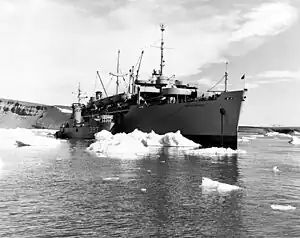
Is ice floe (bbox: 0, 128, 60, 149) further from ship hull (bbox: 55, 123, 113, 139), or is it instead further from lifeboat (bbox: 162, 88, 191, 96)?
lifeboat (bbox: 162, 88, 191, 96)

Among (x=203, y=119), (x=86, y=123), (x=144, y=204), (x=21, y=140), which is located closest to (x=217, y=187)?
(x=144, y=204)

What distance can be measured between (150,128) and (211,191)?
25.8 m

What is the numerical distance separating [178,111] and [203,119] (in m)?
2.75

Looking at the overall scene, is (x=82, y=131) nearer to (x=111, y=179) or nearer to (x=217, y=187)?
(x=111, y=179)

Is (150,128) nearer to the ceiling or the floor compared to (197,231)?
nearer to the ceiling

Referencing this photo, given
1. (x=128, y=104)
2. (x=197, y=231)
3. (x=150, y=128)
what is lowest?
(x=197, y=231)

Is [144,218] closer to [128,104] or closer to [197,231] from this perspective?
[197,231]

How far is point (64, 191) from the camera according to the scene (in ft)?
33.1

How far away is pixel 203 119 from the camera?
31062mm

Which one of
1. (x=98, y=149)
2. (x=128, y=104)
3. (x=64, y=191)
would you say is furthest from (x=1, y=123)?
(x=64, y=191)

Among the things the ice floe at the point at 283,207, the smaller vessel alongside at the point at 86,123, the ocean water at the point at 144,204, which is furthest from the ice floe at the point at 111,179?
the smaller vessel alongside at the point at 86,123

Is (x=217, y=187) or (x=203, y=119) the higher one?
(x=203, y=119)

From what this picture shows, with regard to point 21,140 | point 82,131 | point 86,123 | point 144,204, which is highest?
point 86,123

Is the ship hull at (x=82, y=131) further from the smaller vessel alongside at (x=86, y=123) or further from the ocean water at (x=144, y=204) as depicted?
the ocean water at (x=144, y=204)
